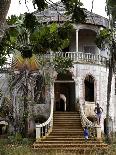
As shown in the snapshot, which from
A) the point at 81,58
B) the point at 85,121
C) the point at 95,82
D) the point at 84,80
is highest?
the point at 81,58

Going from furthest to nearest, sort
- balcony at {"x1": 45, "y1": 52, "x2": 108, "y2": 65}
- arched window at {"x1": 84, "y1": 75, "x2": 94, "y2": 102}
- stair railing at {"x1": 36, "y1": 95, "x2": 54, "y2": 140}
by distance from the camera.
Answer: arched window at {"x1": 84, "y1": 75, "x2": 94, "y2": 102} < balcony at {"x1": 45, "y1": 52, "x2": 108, "y2": 65} < stair railing at {"x1": 36, "y1": 95, "x2": 54, "y2": 140}

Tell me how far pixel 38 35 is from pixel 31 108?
2330 centimetres

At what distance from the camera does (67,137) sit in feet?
89.6

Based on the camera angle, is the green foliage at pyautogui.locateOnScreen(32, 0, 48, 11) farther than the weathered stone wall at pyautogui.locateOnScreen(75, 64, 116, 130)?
No

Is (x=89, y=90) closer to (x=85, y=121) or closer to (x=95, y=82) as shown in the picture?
(x=95, y=82)

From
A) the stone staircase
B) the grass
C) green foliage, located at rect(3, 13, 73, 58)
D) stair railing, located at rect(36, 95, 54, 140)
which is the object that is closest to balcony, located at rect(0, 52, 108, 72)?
the stone staircase

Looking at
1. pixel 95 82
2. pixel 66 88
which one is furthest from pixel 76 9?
pixel 66 88

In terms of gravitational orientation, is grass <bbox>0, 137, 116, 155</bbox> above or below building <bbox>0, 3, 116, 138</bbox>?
below

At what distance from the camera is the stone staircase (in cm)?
2519

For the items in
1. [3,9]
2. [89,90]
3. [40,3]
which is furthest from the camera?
[89,90]

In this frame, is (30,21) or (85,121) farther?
(85,121)

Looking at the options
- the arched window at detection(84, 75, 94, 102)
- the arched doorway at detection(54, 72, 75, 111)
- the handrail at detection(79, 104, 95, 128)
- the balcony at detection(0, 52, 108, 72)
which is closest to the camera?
the handrail at detection(79, 104, 95, 128)

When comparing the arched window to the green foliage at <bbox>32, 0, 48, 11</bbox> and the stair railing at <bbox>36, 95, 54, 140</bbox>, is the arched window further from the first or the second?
the green foliage at <bbox>32, 0, 48, 11</bbox>

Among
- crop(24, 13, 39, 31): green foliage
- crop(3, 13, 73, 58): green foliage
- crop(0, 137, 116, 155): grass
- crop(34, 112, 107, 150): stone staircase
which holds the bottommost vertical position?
crop(0, 137, 116, 155): grass
